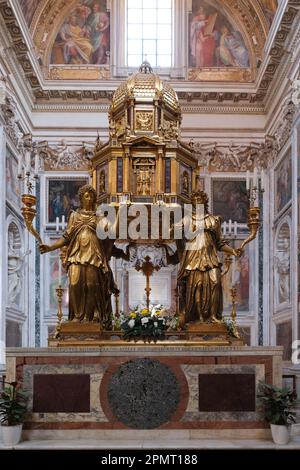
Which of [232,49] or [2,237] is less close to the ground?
[232,49]

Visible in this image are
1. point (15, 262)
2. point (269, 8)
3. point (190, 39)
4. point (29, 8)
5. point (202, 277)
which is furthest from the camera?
point (190, 39)

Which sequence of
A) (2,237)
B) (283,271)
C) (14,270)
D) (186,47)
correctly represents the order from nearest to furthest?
(2,237) < (14,270) < (283,271) < (186,47)

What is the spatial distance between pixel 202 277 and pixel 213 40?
14242mm

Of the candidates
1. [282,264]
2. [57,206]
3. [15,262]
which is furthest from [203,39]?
[15,262]

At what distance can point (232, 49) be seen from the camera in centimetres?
2345

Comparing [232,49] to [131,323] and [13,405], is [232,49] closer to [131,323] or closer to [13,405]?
[131,323]

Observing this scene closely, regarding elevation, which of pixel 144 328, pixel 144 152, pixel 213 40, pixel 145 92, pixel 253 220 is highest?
pixel 213 40

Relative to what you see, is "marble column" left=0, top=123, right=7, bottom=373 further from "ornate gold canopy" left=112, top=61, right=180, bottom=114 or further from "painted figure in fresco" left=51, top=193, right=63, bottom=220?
"ornate gold canopy" left=112, top=61, right=180, bottom=114

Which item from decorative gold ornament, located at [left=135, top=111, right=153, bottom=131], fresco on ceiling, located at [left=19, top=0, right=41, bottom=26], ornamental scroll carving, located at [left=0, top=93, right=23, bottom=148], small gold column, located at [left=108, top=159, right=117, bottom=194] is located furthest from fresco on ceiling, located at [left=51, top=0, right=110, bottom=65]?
small gold column, located at [left=108, top=159, right=117, bottom=194]

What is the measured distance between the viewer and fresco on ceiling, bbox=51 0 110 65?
23.3m

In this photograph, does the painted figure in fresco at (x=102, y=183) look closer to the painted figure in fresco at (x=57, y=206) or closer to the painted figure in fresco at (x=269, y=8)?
the painted figure in fresco at (x=57, y=206)

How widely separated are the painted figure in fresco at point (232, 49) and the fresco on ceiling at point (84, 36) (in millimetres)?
3811

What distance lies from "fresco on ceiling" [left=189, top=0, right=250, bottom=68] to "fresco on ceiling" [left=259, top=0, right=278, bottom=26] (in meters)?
1.49
